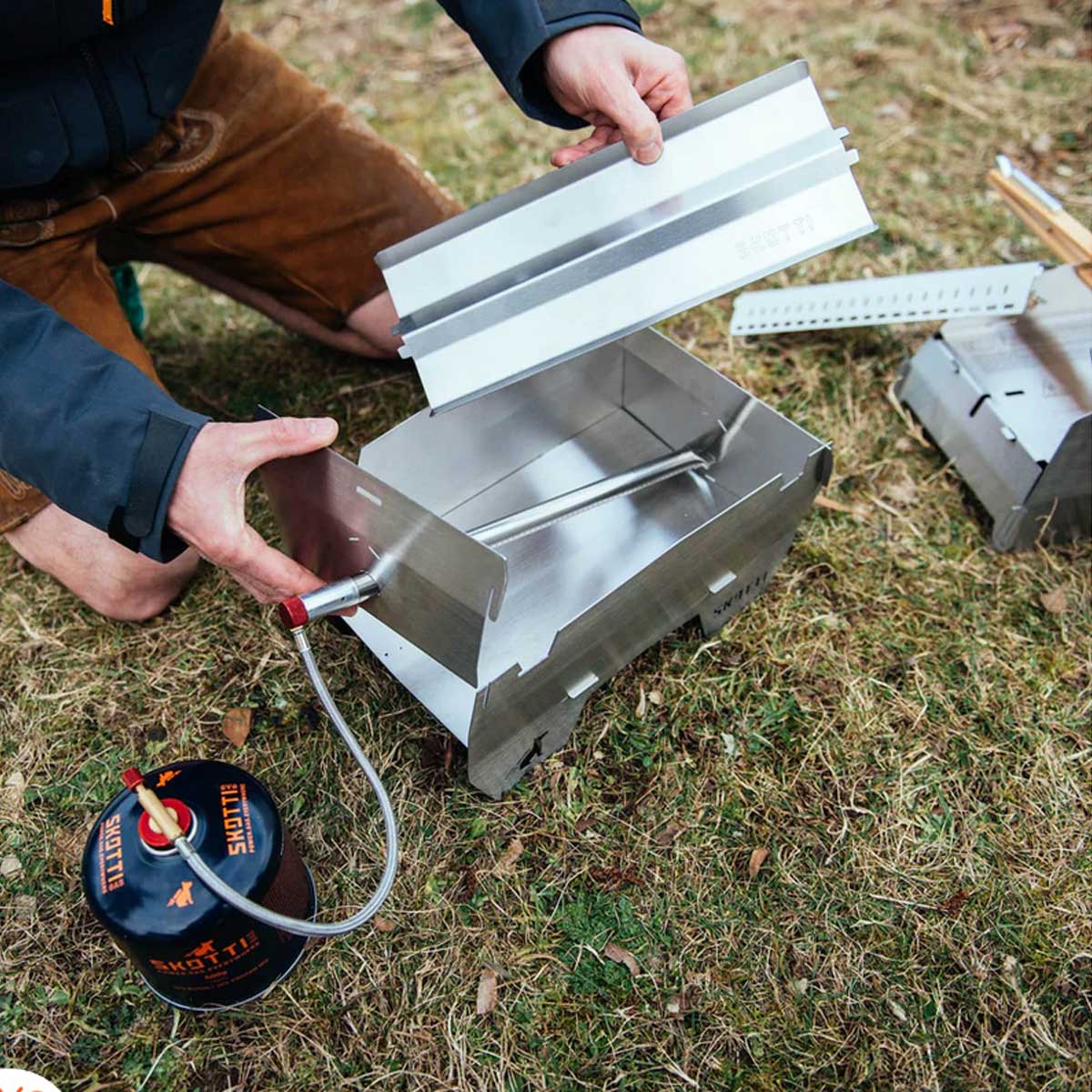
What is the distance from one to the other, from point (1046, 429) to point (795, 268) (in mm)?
840

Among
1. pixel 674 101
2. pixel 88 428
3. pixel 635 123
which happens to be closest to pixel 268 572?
pixel 88 428

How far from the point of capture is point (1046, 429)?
1731 millimetres

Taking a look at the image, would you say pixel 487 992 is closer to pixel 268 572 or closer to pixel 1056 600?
pixel 268 572

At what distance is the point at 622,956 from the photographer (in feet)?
4.45

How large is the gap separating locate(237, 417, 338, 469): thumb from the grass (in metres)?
0.56

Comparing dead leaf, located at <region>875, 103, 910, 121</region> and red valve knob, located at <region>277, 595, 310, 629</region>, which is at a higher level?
red valve knob, located at <region>277, 595, 310, 629</region>

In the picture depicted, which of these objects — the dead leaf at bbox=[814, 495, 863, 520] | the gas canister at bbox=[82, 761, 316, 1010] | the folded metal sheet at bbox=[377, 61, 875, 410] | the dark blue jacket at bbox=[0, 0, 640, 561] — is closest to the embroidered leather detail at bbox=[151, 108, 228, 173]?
the dark blue jacket at bbox=[0, 0, 640, 561]

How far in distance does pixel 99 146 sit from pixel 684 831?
57.6 inches

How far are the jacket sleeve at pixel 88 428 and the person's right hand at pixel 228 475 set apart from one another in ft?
0.07

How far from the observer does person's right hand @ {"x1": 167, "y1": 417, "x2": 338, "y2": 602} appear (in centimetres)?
117

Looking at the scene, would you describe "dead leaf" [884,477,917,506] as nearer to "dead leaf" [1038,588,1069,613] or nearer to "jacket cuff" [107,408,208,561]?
"dead leaf" [1038,588,1069,613]

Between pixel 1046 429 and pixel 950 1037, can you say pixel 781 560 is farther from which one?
pixel 950 1037

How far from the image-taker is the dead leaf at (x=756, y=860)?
143cm

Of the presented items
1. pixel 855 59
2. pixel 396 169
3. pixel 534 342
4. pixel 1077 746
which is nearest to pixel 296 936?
pixel 534 342
